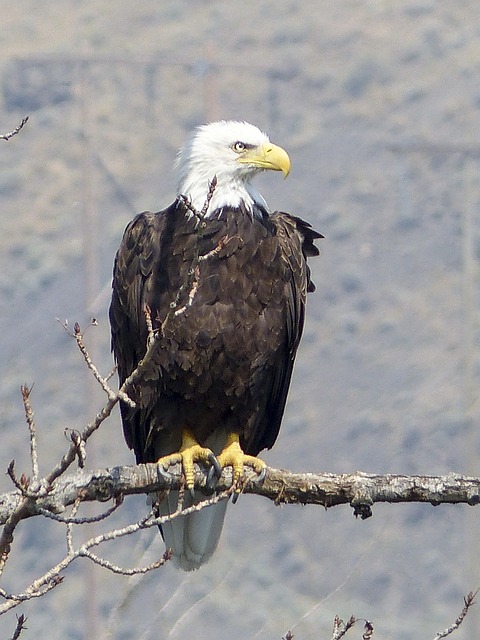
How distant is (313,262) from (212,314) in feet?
50.9

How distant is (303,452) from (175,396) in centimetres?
1287

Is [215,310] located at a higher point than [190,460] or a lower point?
higher

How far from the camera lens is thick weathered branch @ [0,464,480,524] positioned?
13.2 feet

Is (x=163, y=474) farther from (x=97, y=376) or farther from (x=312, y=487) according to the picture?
(x=97, y=376)

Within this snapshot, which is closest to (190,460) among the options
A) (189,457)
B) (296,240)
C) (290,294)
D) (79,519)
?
(189,457)

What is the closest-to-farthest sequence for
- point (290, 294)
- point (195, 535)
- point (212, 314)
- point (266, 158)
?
point (212, 314) < point (290, 294) < point (266, 158) < point (195, 535)

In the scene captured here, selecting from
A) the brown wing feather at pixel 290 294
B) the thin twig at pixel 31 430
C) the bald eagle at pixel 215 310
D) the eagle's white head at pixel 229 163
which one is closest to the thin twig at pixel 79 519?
the thin twig at pixel 31 430

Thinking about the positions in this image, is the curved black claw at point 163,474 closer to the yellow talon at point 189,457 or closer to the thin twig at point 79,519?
the yellow talon at point 189,457

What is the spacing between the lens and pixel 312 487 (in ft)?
14.7

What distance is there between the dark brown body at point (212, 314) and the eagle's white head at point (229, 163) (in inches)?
4.9

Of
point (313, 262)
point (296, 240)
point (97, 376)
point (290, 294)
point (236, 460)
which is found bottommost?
point (97, 376)

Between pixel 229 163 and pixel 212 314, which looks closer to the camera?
pixel 212 314

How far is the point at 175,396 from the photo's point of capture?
17.4 feet

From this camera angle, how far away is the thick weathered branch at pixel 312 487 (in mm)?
4012
